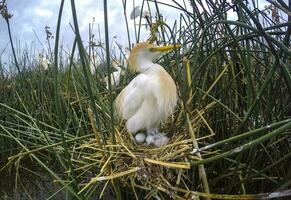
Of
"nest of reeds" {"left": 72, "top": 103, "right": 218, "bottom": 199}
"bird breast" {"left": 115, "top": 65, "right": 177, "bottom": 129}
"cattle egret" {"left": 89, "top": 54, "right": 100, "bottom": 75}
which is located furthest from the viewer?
"cattle egret" {"left": 89, "top": 54, "right": 100, "bottom": 75}

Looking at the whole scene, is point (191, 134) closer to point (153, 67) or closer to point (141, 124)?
point (141, 124)

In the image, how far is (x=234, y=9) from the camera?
2.31 m

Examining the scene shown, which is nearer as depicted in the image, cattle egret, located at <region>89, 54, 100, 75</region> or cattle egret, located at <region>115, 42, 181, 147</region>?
cattle egret, located at <region>115, 42, 181, 147</region>

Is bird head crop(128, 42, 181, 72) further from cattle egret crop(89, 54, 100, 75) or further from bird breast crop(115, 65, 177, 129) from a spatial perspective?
cattle egret crop(89, 54, 100, 75)

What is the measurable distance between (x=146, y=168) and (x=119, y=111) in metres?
0.58

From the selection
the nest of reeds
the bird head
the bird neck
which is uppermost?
the bird head

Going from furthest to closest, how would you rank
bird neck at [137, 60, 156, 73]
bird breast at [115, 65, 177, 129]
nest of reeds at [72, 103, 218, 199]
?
bird neck at [137, 60, 156, 73] → bird breast at [115, 65, 177, 129] → nest of reeds at [72, 103, 218, 199]

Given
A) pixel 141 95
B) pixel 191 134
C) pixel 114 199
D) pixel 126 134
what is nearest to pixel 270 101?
pixel 191 134

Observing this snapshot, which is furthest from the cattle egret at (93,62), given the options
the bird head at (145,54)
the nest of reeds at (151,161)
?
the nest of reeds at (151,161)

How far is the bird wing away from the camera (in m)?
2.13

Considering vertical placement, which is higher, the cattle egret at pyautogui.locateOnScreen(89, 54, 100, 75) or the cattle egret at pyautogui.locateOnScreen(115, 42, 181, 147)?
the cattle egret at pyautogui.locateOnScreen(89, 54, 100, 75)

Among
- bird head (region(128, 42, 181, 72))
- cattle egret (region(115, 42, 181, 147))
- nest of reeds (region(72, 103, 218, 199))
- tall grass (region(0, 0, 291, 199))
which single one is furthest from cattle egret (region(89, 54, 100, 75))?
nest of reeds (region(72, 103, 218, 199))

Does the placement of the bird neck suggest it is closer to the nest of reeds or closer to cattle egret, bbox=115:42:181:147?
cattle egret, bbox=115:42:181:147

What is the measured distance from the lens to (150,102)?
2139mm
